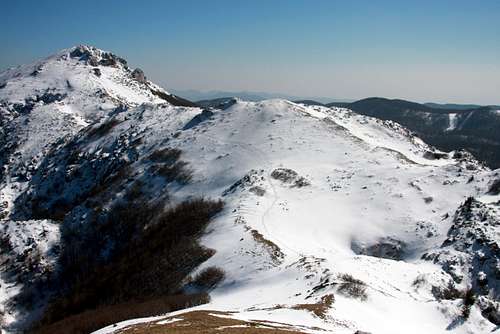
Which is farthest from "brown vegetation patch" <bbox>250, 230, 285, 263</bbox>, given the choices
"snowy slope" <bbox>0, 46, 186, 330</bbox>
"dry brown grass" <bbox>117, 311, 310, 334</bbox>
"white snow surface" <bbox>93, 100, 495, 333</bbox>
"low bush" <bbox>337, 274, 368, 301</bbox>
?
"snowy slope" <bbox>0, 46, 186, 330</bbox>

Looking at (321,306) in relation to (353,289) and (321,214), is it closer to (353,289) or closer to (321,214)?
(353,289)

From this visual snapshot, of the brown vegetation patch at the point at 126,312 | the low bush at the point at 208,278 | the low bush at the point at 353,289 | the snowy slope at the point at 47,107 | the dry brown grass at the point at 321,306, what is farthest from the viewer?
the snowy slope at the point at 47,107

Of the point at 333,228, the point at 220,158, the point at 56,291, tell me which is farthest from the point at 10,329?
the point at 333,228

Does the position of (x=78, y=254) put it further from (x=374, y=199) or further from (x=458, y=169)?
(x=458, y=169)

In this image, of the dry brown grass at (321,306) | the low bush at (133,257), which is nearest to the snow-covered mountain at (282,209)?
the dry brown grass at (321,306)

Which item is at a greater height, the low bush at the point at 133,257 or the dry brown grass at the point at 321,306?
the dry brown grass at the point at 321,306

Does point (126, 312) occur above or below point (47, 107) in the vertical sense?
below

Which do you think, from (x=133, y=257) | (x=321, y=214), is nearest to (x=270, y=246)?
(x=321, y=214)

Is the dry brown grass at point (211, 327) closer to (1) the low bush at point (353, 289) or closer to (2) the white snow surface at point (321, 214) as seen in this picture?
(2) the white snow surface at point (321, 214)
